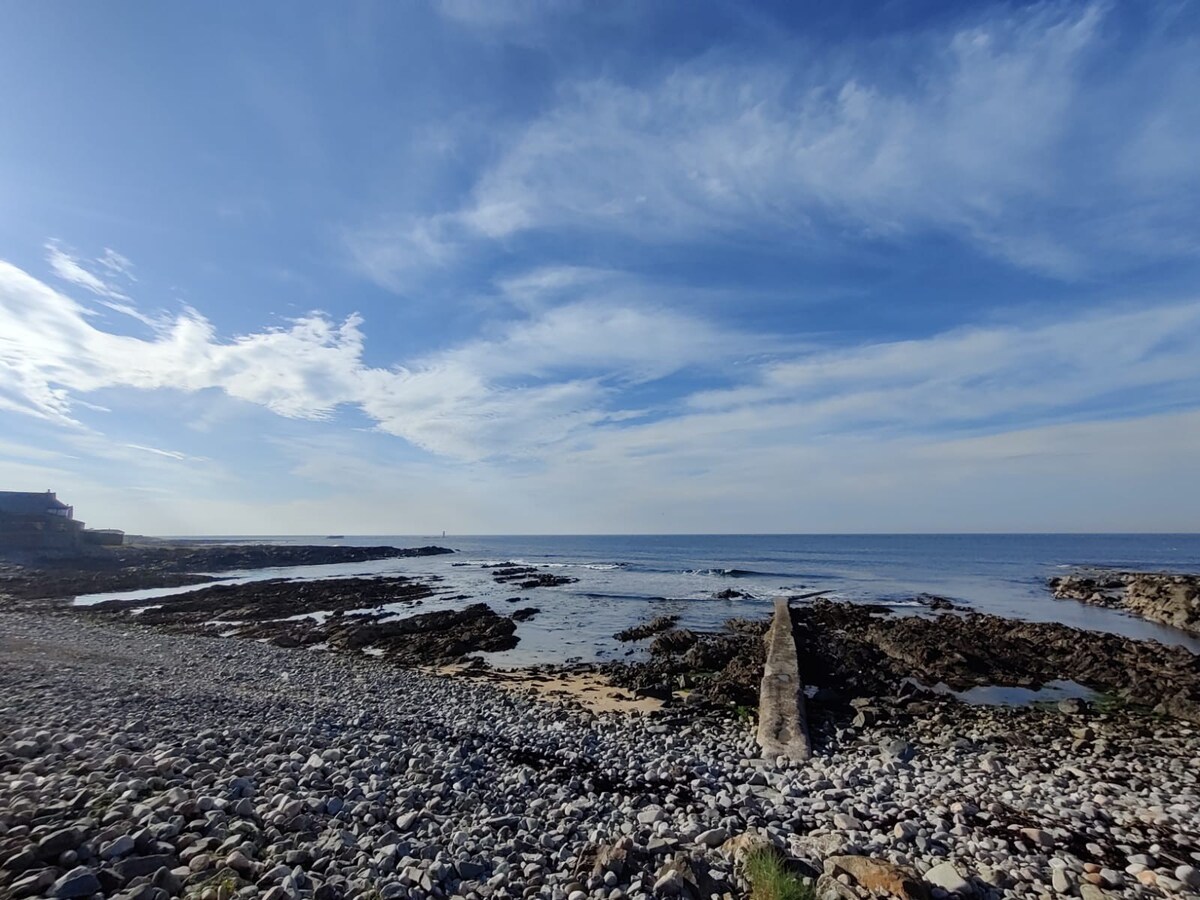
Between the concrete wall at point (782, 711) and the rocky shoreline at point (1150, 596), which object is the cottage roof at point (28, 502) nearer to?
the concrete wall at point (782, 711)

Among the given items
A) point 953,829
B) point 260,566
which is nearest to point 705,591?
point 953,829

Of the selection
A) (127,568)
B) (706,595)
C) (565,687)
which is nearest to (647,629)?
(565,687)

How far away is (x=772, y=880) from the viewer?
455 cm

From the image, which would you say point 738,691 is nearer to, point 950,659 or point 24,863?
point 950,659

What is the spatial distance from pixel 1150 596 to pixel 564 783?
3374cm

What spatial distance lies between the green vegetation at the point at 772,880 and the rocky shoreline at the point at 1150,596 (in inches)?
1085

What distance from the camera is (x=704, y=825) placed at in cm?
618

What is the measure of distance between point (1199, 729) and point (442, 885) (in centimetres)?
1352

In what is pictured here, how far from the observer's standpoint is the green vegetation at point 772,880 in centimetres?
440

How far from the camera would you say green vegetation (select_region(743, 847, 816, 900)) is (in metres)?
4.40

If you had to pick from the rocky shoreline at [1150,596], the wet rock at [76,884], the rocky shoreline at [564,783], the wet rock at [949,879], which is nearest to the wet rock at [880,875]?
the rocky shoreline at [564,783]

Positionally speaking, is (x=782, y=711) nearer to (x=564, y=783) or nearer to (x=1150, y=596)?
(x=564, y=783)

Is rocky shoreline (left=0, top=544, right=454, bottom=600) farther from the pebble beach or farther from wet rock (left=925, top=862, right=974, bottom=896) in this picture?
wet rock (left=925, top=862, right=974, bottom=896)

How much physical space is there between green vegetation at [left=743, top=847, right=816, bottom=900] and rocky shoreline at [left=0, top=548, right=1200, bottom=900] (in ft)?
0.63
